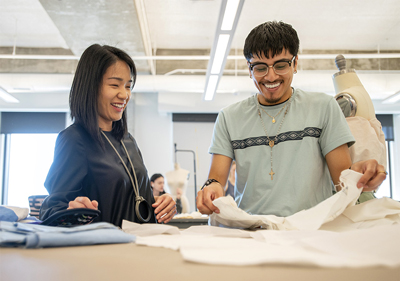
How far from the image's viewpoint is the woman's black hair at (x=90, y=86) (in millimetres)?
1268

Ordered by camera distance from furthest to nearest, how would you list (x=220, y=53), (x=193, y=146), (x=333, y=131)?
1. (x=193, y=146)
2. (x=220, y=53)
3. (x=333, y=131)

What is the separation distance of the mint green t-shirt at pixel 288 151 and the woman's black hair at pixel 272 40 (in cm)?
21

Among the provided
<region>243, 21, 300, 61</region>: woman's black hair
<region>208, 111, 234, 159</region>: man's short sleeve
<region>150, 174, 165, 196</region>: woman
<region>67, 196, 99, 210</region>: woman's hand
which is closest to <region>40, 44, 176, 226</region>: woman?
<region>67, 196, 99, 210</region>: woman's hand

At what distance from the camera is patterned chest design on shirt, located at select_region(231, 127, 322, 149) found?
128cm

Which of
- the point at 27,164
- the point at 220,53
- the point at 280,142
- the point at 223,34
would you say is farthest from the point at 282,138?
the point at 27,164

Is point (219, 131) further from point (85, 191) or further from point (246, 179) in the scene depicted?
point (85, 191)

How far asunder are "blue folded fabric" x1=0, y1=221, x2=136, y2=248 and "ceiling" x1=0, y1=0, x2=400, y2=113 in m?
4.27

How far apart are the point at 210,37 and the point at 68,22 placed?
299 centimetres

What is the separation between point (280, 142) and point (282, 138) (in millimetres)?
18

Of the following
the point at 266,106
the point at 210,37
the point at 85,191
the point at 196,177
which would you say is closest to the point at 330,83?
the point at 210,37

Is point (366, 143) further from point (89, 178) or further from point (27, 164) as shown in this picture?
point (27, 164)

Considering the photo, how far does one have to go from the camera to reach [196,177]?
8.09 m

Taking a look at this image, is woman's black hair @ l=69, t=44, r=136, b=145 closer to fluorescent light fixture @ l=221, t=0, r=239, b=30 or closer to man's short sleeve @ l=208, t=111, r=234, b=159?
man's short sleeve @ l=208, t=111, r=234, b=159

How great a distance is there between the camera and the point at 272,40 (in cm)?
125
